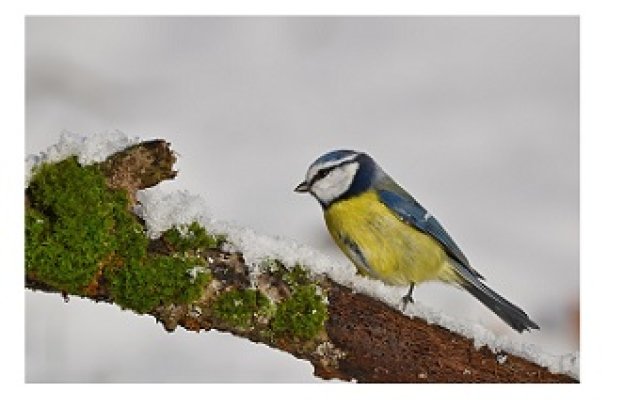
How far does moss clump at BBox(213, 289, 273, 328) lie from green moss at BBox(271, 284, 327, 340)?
43 millimetres

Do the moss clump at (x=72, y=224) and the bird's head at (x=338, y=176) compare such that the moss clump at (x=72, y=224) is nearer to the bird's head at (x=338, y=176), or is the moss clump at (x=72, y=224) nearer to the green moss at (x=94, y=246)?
the green moss at (x=94, y=246)

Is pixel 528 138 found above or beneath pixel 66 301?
above

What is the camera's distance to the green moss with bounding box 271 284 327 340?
156cm

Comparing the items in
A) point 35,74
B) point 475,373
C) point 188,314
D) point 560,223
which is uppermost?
point 35,74

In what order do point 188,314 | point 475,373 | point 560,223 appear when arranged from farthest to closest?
point 560,223 → point 475,373 → point 188,314

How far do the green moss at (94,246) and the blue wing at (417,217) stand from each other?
1.22 ft

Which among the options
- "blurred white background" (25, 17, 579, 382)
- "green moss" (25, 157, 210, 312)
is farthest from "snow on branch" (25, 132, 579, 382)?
"blurred white background" (25, 17, 579, 382)

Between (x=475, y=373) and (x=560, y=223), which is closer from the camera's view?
(x=475, y=373)

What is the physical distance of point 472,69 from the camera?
71.1 inches

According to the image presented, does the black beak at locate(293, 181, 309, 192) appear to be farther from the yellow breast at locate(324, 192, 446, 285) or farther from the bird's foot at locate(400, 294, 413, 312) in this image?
the bird's foot at locate(400, 294, 413, 312)

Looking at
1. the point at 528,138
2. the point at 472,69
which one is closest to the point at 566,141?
the point at 528,138

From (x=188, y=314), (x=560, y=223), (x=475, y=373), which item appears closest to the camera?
(x=188, y=314)

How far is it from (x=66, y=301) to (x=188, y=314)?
0.22 meters
